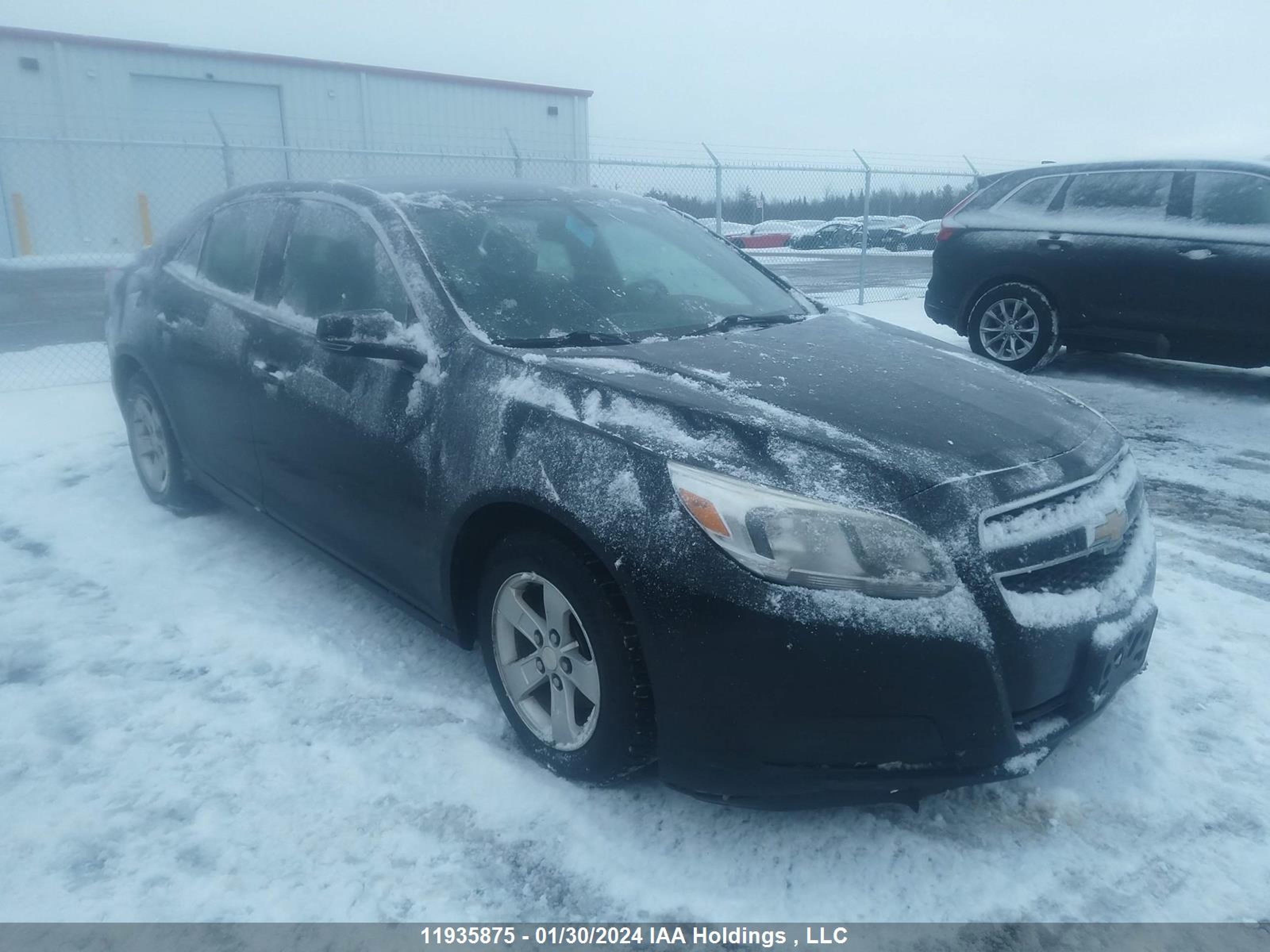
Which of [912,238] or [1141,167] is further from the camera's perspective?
[912,238]

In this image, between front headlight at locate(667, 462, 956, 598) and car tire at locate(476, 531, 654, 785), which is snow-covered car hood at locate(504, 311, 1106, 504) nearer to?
front headlight at locate(667, 462, 956, 598)

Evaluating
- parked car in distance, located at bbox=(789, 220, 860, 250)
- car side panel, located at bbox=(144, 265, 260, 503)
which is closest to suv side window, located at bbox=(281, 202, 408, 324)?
car side panel, located at bbox=(144, 265, 260, 503)

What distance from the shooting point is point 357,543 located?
3.15 m

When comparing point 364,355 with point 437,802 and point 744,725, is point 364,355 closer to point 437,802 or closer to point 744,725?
point 437,802

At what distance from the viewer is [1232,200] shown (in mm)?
6703

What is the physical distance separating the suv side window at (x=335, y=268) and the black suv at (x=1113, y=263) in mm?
6027

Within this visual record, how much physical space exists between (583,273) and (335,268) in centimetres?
89

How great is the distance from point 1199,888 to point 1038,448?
1.10 metres

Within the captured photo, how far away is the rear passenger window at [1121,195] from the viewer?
7051mm

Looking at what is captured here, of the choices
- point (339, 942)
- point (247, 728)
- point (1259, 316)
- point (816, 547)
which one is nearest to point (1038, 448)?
point (816, 547)

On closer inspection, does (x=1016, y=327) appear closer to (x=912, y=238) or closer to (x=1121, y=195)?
(x=1121, y=195)

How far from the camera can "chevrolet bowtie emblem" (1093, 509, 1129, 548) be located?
2.36m

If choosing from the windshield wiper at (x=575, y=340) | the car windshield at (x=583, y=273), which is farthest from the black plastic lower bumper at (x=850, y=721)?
the car windshield at (x=583, y=273)

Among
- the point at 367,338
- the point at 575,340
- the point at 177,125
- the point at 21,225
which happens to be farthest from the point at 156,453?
the point at 177,125
